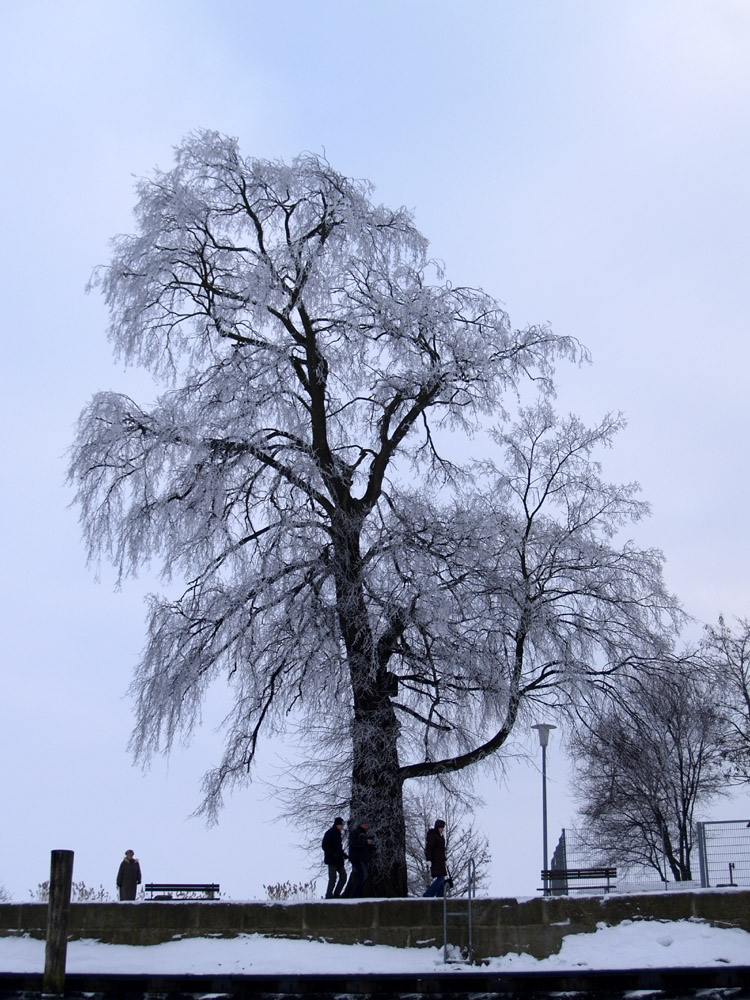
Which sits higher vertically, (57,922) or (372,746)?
(372,746)

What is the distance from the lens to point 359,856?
18.2 m

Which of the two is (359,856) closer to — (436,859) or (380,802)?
(436,859)

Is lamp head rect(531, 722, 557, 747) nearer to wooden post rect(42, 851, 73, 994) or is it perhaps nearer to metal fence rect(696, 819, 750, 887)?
metal fence rect(696, 819, 750, 887)

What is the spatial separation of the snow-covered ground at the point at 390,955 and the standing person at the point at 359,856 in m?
2.20

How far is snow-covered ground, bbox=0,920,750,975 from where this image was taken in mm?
15172

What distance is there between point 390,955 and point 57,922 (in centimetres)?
442

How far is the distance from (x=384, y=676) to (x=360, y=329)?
6.58 metres

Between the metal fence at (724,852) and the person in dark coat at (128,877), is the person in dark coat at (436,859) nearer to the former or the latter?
the metal fence at (724,852)

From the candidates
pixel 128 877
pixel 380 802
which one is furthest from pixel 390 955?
pixel 128 877

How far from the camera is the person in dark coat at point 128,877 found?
72.3ft

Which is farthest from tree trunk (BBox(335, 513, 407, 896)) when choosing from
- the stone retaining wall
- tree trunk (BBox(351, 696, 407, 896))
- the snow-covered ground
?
the snow-covered ground

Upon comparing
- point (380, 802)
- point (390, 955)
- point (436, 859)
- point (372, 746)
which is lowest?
point (390, 955)

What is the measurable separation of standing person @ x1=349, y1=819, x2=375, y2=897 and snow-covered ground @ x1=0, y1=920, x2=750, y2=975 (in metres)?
2.20

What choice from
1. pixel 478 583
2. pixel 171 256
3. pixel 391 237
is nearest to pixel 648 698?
pixel 478 583
